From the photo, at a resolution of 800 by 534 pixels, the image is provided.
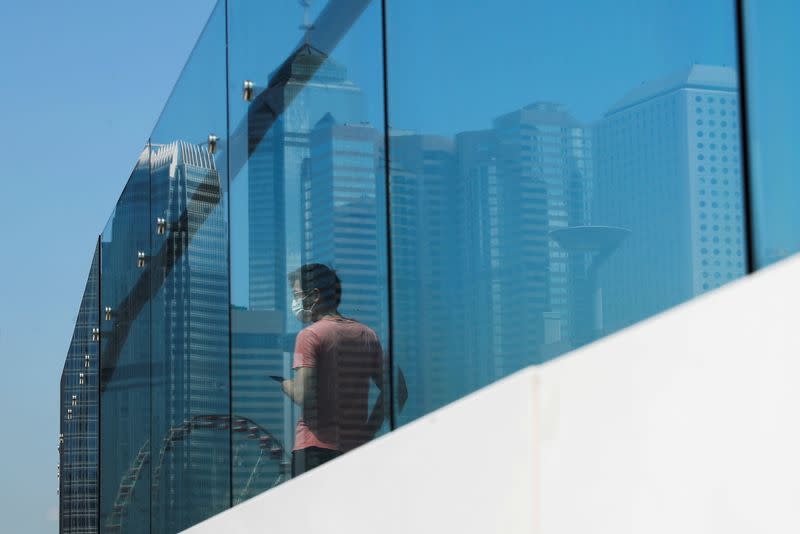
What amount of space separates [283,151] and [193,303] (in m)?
1.33

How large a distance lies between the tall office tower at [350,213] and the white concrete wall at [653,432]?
131 centimetres

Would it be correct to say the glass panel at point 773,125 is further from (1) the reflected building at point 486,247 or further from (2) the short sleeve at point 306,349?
(2) the short sleeve at point 306,349

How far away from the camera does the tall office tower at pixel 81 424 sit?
32.5ft

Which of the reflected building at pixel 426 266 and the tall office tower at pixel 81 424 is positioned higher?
the reflected building at pixel 426 266

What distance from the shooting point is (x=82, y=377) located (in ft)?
36.1

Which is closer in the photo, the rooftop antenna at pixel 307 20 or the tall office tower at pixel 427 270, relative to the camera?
the tall office tower at pixel 427 270

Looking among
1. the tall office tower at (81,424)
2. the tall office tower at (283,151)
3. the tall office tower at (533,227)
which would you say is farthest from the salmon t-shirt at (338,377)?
the tall office tower at (81,424)

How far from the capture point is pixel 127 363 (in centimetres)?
699

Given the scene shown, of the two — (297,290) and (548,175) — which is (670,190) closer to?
(548,175)

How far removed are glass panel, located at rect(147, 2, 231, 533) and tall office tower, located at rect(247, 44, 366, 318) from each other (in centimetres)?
45

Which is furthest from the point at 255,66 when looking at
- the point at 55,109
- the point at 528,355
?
the point at 55,109

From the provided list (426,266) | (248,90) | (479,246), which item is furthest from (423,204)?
(248,90)

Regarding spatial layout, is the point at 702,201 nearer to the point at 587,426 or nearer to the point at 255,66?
the point at 587,426

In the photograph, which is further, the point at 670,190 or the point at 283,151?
the point at 283,151
